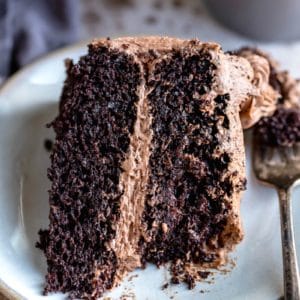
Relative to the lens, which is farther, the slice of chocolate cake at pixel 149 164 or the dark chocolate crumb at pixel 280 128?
the dark chocolate crumb at pixel 280 128

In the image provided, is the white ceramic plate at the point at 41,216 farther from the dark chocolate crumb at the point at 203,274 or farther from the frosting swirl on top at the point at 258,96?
the frosting swirl on top at the point at 258,96

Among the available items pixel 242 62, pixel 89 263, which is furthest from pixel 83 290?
pixel 242 62

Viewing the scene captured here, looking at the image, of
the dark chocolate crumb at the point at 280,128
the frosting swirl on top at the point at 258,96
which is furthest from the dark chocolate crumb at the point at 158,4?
the dark chocolate crumb at the point at 280,128

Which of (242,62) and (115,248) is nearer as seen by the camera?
(115,248)

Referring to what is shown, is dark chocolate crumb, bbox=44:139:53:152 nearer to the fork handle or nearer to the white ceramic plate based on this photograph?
the white ceramic plate

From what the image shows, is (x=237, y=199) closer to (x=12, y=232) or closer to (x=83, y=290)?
(x=83, y=290)

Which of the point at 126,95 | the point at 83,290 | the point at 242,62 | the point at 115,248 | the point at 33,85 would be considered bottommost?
the point at 83,290

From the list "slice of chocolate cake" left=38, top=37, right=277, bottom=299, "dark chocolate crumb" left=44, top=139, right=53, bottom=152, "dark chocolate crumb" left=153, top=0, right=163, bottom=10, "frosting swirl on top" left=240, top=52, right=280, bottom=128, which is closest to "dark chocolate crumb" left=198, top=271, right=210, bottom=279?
"slice of chocolate cake" left=38, top=37, right=277, bottom=299
